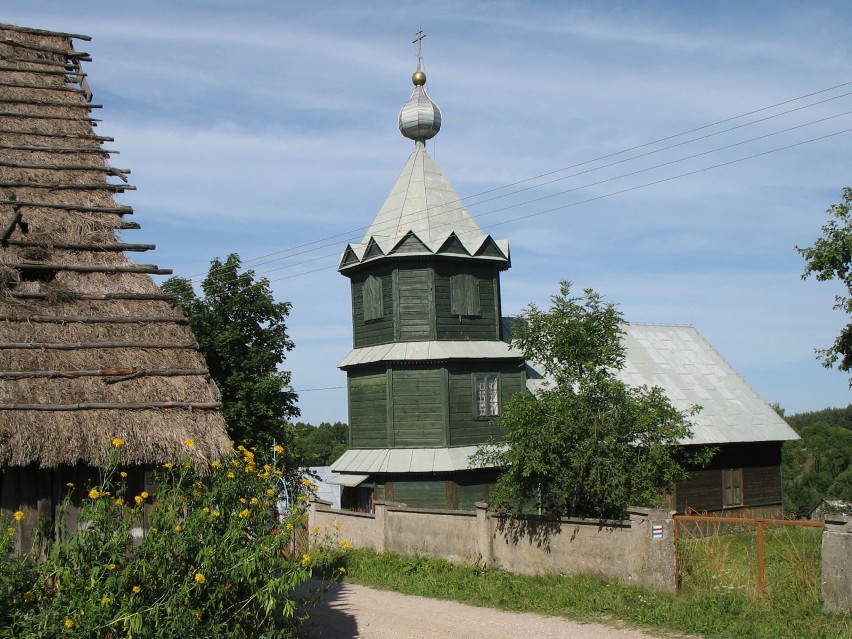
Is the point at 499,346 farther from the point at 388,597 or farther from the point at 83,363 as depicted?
the point at 83,363

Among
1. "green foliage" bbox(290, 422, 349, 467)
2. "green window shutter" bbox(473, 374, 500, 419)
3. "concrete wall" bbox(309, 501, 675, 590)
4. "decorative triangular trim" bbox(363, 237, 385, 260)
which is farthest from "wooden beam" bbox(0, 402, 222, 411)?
"green foliage" bbox(290, 422, 349, 467)

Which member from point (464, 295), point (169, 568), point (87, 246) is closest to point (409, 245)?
point (464, 295)

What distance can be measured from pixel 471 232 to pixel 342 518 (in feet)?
30.1

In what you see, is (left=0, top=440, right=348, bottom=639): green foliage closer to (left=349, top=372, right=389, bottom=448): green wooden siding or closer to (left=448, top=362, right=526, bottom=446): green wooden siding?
(left=448, top=362, right=526, bottom=446): green wooden siding

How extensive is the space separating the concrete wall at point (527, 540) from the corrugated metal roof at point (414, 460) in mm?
1832

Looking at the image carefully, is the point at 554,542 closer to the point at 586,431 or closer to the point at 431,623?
the point at 586,431

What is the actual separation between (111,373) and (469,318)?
54.8 feet

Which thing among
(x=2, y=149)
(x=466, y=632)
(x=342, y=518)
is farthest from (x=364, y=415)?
(x=2, y=149)

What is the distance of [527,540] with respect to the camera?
1836 centimetres

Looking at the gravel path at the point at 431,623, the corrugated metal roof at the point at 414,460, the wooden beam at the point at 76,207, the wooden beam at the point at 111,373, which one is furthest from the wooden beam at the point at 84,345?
the corrugated metal roof at the point at 414,460

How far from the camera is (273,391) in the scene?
28.2 metres

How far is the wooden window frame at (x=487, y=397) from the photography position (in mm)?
26234

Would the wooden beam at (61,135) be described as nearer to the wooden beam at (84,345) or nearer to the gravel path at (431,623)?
the wooden beam at (84,345)

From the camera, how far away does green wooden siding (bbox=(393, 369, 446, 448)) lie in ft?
83.8
